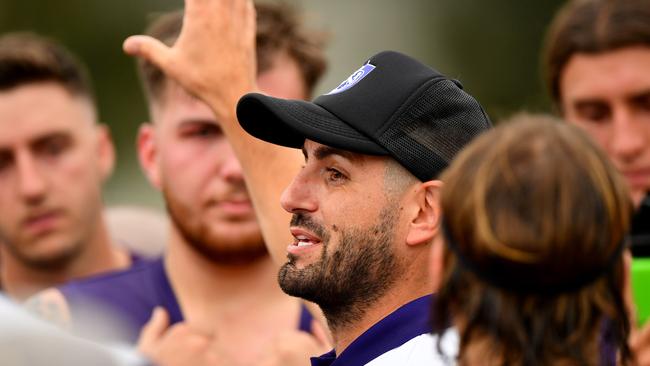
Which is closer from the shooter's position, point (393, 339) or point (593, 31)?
point (393, 339)

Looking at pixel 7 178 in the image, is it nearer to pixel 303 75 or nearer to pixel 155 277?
pixel 155 277

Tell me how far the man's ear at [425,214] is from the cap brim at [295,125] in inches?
5.3

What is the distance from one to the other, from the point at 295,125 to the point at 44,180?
9.27 feet

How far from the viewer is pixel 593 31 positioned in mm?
5285

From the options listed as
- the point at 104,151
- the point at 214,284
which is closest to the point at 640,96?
the point at 214,284

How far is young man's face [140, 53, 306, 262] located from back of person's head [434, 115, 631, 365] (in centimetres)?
251

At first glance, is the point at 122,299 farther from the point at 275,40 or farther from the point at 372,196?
the point at 372,196

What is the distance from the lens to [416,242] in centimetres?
331

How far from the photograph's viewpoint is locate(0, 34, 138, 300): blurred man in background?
5.94m

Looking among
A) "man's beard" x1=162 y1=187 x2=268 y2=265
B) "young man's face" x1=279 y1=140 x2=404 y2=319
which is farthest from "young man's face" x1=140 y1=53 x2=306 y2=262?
"young man's face" x1=279 y1=140 x2=404 y2=319

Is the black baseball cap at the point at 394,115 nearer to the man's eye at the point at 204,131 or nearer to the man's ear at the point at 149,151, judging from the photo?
the man's eye at the point at 204,131

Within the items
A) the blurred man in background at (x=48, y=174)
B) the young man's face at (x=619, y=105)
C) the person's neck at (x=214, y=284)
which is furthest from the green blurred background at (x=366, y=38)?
the young man's face at (x=619, y=105)

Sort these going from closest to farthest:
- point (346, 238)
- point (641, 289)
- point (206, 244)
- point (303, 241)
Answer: point (346, 238)
point (303, 241)
point (641, 289)
point (206, 244)

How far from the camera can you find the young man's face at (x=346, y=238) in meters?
3.29
